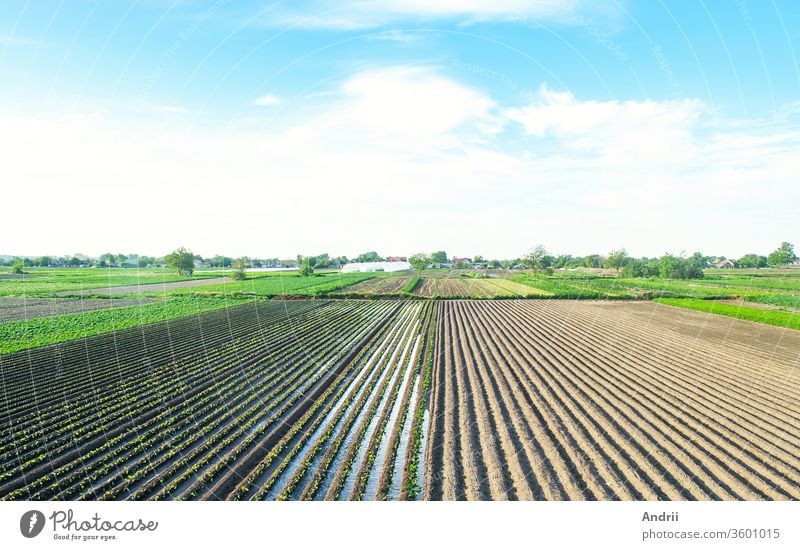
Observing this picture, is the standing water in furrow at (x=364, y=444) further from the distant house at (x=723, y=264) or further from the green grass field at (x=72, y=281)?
the distant house at (x=723, y=264)

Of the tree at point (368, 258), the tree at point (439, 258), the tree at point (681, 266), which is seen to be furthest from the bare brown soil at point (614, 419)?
the tree at point (368, 258)

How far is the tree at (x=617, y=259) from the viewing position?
1970 inches

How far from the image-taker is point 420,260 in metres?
87.1

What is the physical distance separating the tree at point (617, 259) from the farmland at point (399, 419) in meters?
31.5

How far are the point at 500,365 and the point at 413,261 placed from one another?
251 ft

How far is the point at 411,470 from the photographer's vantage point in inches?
294

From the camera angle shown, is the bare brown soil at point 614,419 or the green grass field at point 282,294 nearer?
the bare brown soil at point 614,419

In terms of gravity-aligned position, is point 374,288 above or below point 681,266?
below

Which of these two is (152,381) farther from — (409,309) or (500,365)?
(409,309)

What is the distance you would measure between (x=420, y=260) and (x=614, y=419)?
77724 mm

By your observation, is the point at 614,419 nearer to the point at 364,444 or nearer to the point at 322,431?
the point at 364,444

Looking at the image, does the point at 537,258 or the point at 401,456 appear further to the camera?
the point at 537,258

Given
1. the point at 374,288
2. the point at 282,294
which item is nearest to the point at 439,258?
the point at 374,288

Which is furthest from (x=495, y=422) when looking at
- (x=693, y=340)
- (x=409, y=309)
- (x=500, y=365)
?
(x=409, y=309)
